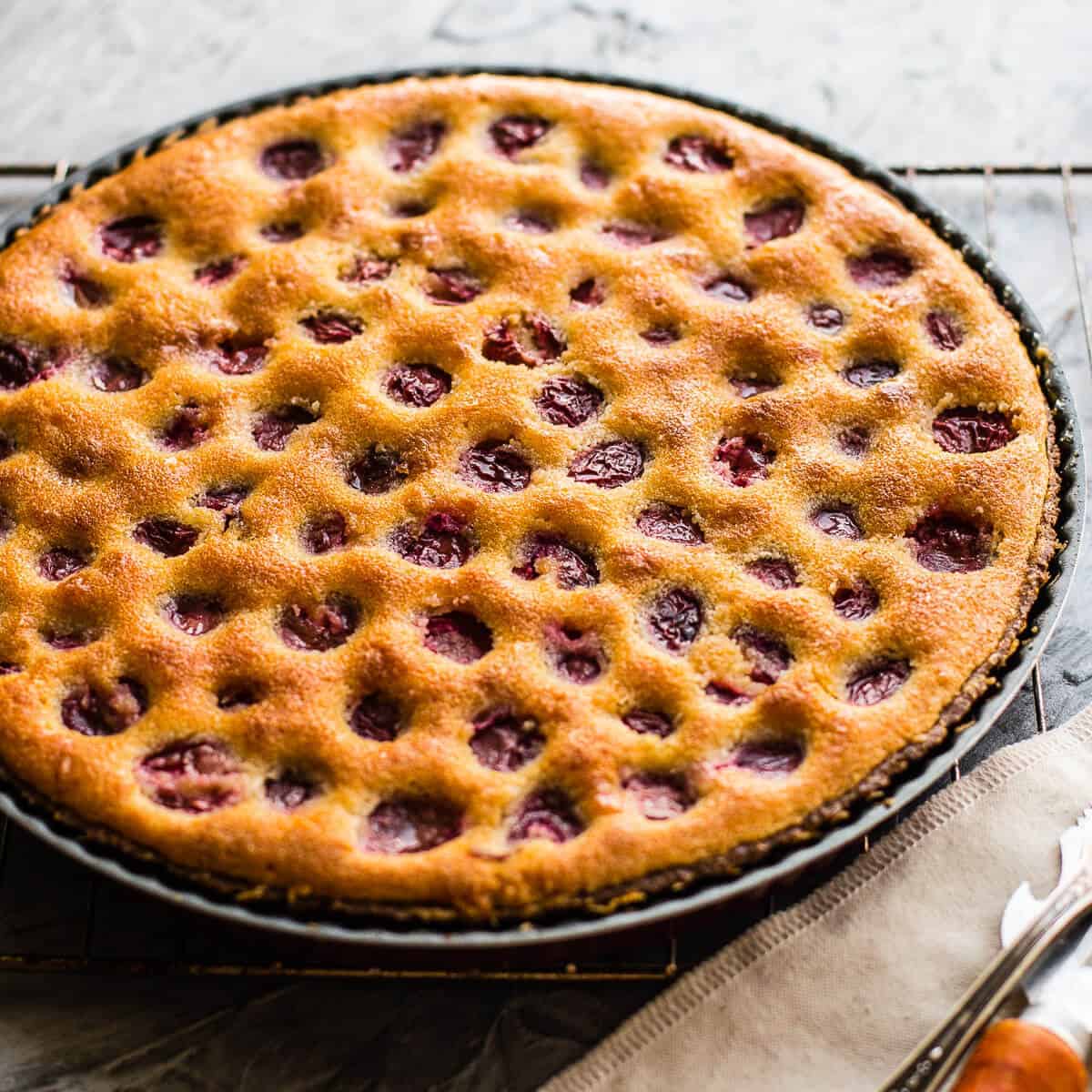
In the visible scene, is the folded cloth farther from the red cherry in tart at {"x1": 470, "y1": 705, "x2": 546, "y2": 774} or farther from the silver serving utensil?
the red cherry in tart at {"x1": 470, "y1": 705, "x2": 546, "y2": 774}

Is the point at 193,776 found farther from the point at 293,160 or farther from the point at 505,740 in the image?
the point at 293,160

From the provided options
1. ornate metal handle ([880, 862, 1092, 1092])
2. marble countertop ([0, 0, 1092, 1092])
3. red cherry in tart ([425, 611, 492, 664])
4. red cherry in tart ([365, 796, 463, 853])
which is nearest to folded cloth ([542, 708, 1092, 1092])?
ornate metal handle ([880, 862, 1092, 1092])

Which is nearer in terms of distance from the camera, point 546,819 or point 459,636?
point 546,819

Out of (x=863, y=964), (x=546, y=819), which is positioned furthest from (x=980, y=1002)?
(x=546, y=819)

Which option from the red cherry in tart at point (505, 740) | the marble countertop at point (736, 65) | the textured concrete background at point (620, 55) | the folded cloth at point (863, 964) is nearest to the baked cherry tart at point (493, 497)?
the red cherry in tart at point (505, 740)

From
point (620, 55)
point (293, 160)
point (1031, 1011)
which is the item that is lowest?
point (1031, 1011)

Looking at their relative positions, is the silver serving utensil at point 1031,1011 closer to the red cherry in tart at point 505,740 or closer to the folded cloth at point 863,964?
the folded cloth at point 863,964

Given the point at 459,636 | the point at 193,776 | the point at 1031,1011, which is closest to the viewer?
→ the point at 1031,1011
